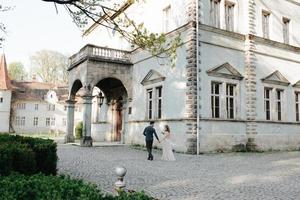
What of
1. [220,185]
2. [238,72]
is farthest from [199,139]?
[220,185]

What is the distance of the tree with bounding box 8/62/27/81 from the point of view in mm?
64000

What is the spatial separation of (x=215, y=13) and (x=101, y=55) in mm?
8027

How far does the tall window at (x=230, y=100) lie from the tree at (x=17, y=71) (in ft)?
183

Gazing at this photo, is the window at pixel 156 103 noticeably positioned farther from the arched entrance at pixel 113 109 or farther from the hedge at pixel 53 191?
the hedge at pixel 53 191

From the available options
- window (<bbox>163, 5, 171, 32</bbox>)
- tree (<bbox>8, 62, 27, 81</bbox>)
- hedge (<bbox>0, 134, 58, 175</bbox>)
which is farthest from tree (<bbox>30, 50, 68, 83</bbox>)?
hedge (<bbox>0, 134, 58, 175</bbox>)

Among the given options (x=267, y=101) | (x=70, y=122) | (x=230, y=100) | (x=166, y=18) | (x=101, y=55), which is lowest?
(x=70, y=122)

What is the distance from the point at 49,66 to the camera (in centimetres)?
5553

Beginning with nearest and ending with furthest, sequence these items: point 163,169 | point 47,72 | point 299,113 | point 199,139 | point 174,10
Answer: point 163,169 → point 199,139 → point 174,10 → point 299,113 → point 47,72

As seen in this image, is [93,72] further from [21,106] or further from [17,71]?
[17,71]

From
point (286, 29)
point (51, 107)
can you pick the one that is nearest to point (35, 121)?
point (51, 107)

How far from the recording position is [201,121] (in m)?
16.4

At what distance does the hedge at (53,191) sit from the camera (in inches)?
131

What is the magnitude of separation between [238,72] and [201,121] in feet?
14.2

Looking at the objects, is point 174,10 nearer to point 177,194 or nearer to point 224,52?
point 224,52
